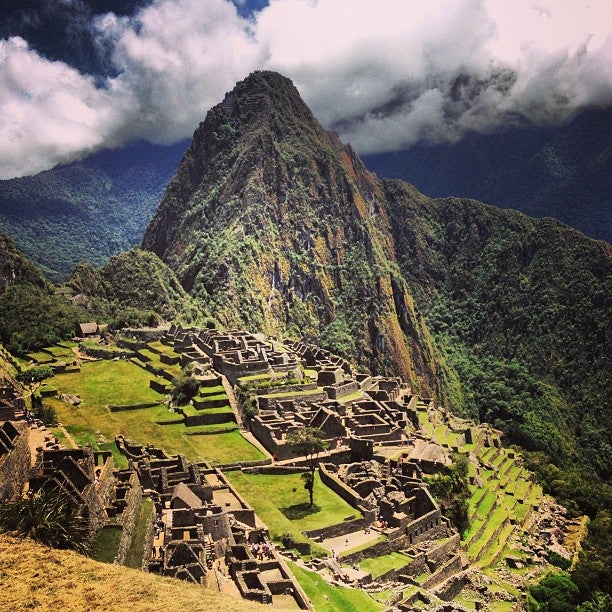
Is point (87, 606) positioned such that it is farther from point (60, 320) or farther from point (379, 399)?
point (60, 320)

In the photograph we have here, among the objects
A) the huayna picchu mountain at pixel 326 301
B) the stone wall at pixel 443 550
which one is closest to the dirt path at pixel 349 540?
the stone wall at pixel 443 550

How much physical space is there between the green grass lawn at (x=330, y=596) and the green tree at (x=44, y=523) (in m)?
10.2

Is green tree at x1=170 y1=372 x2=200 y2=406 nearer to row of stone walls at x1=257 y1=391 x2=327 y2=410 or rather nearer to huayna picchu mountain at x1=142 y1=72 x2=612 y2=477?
row of stone walls at x1=257 y1=391 x2=327 y2=410

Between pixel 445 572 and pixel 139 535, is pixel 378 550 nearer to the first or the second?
pixel 445 572

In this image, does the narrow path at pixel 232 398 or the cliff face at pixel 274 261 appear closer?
the narrow path at pixel 232 398

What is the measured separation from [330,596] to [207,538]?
5679 mm

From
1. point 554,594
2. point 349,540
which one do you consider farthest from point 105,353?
point 554,594

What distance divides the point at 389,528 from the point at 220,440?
50.6 feet

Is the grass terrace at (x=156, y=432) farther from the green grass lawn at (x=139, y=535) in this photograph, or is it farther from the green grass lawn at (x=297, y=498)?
the green grass lawn at (x=139, y=535)

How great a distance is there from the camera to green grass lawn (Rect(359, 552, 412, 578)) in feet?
108

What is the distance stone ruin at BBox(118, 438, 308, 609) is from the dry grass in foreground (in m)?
3.87

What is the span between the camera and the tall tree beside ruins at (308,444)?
42219mm

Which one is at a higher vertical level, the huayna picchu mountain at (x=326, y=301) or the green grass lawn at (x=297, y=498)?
the huayna picchu mountain at (x=326, y=301)

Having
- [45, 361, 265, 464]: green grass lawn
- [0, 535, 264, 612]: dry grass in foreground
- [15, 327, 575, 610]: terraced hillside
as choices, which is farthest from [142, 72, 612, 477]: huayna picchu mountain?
[0, 535, 264, 612]: dry grass in foreground
